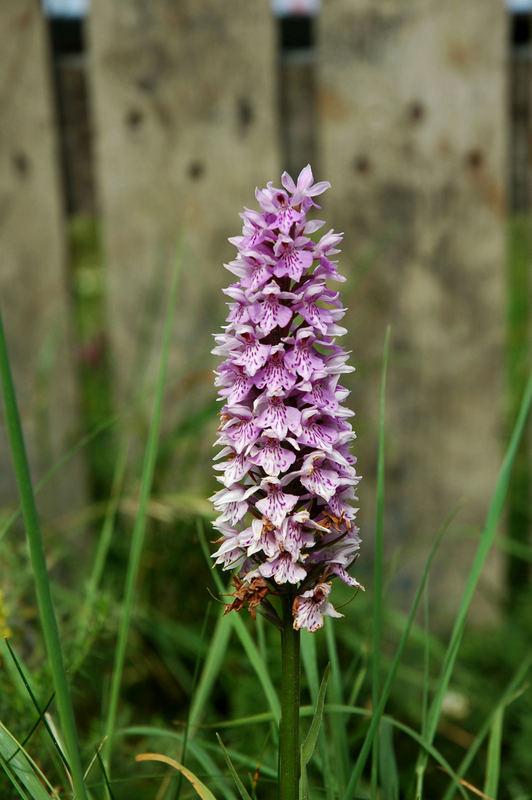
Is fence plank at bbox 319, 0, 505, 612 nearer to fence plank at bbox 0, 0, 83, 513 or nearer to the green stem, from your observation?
fence plank at bbox 0, 0, 83, 513

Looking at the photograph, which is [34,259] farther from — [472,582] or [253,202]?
[472,582]

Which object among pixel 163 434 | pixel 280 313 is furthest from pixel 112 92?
pixel 280 313

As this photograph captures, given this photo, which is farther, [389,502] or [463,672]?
[389,502]

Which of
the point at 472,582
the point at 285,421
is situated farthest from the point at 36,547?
the point at 472,582

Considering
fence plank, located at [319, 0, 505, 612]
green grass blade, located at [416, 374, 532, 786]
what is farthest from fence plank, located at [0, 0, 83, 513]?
green grass blade, located at [416, 374, 532, 786]

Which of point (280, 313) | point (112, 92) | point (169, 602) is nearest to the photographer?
point (280, 313)

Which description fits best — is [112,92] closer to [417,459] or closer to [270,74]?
[270,74]
